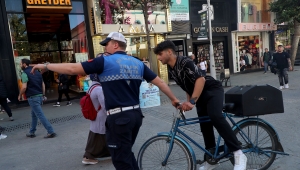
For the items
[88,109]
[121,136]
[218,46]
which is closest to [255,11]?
[218,46]

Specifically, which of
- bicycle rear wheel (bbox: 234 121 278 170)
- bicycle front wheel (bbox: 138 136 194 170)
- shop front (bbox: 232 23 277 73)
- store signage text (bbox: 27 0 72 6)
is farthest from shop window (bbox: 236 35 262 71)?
bicycle front wheel (bbox: 138 136 194 170)

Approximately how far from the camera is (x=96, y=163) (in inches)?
168

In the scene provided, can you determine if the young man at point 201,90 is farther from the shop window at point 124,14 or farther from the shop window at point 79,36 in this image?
the shop window at point 79,36

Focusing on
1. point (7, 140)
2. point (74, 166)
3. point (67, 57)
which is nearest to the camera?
point (74, 166)

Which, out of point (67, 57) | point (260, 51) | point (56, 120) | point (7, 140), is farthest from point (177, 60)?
point (260, 51)

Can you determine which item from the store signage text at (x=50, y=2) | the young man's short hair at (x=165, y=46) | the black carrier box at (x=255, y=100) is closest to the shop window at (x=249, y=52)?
the store signage text at (x=50, y=2)

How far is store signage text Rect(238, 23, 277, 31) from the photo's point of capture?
1780 centimetres

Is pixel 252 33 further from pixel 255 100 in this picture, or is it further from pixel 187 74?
pixel 187 74

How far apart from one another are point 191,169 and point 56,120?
19.1 ft

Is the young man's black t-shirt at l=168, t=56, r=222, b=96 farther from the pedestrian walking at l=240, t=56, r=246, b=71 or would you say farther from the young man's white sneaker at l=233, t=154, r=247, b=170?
the pedestrian walking at l=240, t=56, r=246, b=71

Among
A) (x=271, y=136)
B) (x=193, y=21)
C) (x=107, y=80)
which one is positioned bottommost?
(x=271, y=136)

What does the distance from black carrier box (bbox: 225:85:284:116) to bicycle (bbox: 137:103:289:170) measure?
0.13 m

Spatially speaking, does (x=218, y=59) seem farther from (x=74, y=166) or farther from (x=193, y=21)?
(x=74, y=166)

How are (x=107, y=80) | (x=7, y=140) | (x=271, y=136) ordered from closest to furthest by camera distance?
(x=107, y=80) → (x=271, y=136) → (x=7, y=140)
